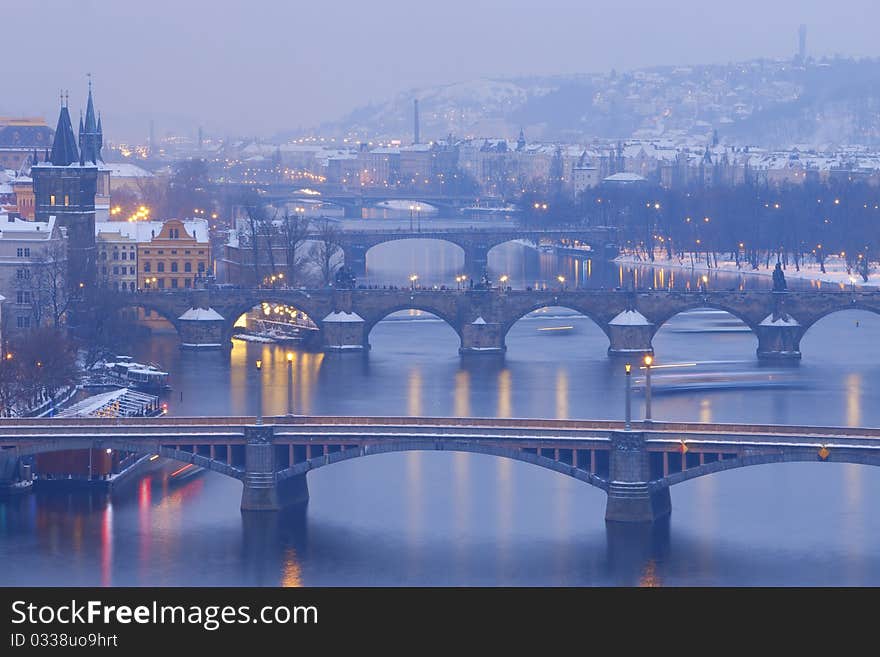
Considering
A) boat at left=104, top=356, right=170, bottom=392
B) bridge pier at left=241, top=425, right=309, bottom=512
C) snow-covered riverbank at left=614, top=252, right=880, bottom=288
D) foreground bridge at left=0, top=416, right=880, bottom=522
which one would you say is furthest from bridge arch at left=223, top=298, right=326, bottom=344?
bridge pier at left=241, top=425, right=309, bottom=512

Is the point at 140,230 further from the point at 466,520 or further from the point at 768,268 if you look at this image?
the point at 466,520

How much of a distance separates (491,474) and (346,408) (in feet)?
30.1

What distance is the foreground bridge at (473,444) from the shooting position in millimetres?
Result: 30844

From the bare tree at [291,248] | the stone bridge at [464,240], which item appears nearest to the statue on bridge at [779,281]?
A: the bare tree at [291,248]

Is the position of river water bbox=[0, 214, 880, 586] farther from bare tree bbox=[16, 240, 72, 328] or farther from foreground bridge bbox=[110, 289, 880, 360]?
foreground bridge bbox=[110, 289, 880, 360]

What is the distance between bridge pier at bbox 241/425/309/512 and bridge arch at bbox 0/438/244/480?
0.24 meters

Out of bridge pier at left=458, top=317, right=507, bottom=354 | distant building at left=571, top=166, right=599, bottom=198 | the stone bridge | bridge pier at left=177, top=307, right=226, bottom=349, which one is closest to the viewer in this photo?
bridge pier at left=458, top=317, right=507, bottom=354

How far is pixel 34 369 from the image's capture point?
4303 cm

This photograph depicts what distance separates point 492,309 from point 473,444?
26.5 m

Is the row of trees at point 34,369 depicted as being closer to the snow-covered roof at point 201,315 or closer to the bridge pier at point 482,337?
the snow-covered roof at point 201,315

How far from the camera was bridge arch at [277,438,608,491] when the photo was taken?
103 feet
